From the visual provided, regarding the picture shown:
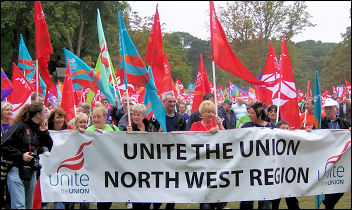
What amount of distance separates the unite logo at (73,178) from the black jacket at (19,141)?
0.53 metres

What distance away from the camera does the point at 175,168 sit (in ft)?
22.6

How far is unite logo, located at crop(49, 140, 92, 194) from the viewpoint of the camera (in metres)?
6.88

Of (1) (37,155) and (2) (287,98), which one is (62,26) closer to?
(2) (287,98)

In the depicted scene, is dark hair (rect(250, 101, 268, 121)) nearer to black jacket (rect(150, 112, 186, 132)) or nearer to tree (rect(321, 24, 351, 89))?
black jacket (rect(150, 112, 186, 132))

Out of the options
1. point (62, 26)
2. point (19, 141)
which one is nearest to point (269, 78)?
point (19, 141)

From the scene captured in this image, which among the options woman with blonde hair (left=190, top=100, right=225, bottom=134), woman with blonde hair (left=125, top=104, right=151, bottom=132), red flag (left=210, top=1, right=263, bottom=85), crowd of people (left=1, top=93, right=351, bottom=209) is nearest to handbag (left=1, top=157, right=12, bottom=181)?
crowd of people (left=1, top=93, right=351, bottom=209)

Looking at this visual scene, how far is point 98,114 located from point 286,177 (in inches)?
110

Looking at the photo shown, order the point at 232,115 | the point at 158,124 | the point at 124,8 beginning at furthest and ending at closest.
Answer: the point at 124,8 → the point at 232,115 → the point at 158,124

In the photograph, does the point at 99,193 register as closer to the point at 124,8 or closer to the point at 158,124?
the point at 158,124

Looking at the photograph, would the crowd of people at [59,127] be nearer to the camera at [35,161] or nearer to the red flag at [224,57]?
the camera at [35,161]

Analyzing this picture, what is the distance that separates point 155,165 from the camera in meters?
6.88

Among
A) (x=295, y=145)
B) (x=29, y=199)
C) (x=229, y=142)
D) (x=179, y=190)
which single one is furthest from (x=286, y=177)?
(x=29, y=199)

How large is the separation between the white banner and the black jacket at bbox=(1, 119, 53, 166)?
580mm

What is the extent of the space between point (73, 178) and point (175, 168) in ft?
4.59
